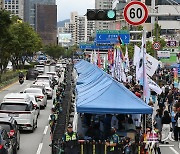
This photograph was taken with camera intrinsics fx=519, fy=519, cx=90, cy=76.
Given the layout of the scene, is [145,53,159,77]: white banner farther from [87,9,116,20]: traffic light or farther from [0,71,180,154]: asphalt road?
[0,71,180,154]: asphalt road

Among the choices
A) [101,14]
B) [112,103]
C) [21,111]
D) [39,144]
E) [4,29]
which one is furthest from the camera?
[4,29]

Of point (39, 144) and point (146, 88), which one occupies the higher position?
point (146, 88)

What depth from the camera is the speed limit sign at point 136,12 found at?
17625 millimetres

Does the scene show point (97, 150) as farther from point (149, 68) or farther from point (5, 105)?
point (5, 105)

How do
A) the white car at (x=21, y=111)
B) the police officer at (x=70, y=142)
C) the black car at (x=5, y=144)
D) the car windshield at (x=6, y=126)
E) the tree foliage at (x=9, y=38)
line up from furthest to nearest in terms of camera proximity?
the tree foliage at (x=9, y=38) → the white car at (x=21, y=111) → the car windshield at (x=6, y=126) → the police officer at (x=70, y=142) → the black car at (x=5, y=144)

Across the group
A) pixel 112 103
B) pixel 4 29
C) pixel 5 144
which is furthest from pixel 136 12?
pixel 4 29

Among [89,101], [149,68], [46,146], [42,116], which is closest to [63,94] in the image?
[42,116]

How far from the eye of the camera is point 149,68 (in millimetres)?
17781

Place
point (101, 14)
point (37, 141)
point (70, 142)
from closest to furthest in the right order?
point (70, 142)
point (101, 14)
point (37, 141)

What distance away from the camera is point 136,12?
58.2ft

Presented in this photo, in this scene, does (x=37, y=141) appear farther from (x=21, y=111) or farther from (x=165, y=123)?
(x=165, y=123)

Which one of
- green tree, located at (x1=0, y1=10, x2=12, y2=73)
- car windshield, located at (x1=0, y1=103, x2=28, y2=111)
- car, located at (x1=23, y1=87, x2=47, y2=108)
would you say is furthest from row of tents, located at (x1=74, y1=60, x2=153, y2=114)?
green tree, located at (x1=0, y1=10, x2=12, y2=73)

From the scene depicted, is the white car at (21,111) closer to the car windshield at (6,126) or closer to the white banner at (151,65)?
the car windshield at (6,126)

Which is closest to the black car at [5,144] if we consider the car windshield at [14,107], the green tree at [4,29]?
the car windshield at [14,107]
